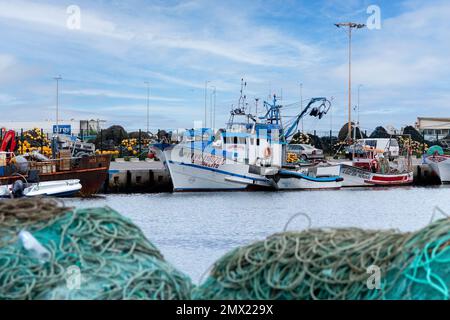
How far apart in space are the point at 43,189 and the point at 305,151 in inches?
944

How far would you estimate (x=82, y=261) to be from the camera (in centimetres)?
446

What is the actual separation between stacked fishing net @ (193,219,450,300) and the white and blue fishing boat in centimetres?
3049

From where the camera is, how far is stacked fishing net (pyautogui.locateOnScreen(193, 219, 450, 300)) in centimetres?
405

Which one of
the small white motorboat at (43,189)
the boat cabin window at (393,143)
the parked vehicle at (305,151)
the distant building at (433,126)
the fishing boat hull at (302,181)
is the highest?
the distant building at (433,126)

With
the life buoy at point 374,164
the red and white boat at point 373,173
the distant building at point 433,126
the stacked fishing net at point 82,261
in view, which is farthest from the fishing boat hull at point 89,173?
the distant building at point 433,126

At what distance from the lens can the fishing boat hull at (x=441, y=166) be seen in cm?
4212

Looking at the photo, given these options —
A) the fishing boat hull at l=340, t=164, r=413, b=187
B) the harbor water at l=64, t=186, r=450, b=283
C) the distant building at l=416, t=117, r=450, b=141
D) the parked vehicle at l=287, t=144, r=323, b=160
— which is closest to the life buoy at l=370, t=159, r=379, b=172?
the fishing boat hull at l=340, t=164, r=413, b=187

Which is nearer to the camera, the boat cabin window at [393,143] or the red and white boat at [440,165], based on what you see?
the red and white boat at [440,165]

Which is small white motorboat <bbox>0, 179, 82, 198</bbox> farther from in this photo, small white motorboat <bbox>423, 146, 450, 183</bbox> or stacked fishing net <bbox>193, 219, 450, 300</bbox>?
small white motorboat <bbox>423, 146, 450, 183</bbox>

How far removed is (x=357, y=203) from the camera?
1207 inches

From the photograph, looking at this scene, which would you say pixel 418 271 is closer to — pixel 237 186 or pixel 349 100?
pixel 237 186

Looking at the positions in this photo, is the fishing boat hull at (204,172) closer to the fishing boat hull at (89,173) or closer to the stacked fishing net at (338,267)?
the fishing boat hull at (89,173)

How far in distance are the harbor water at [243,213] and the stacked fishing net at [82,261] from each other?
20.5ft
